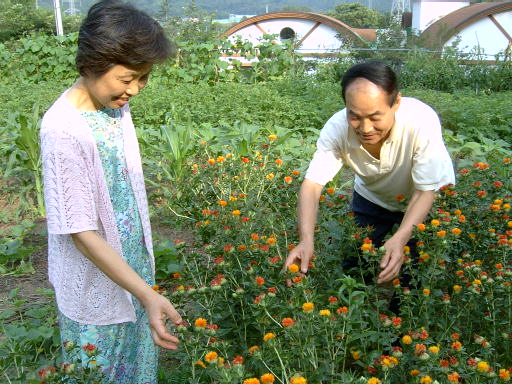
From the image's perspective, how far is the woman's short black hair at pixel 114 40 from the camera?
1.79 meters

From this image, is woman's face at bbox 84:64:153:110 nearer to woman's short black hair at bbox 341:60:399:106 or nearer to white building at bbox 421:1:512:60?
woman's short black hair at bbox 341:60:399:106

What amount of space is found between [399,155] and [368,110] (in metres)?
0.36

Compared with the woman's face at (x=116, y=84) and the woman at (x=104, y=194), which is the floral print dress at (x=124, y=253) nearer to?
the woman at (x=104, y=194)

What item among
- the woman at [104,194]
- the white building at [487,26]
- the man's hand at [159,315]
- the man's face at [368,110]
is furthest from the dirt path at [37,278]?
the white building at [487,26]

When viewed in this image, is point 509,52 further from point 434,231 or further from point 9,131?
point 434,231

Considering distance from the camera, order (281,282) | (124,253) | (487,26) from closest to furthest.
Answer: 1. (124,253)
2. (281,282)
3. (487,26)

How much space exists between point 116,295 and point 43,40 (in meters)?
10.2

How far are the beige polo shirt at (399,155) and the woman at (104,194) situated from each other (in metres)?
0.79

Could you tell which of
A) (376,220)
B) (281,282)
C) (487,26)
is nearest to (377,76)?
(281,282)

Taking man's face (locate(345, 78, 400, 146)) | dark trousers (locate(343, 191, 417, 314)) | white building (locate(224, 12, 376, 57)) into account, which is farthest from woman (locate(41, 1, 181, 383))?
white building (locate(224, 12, 376, 57))

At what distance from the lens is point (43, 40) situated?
37.3ft

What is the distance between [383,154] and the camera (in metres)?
2.59

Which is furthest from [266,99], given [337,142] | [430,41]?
[430,41]

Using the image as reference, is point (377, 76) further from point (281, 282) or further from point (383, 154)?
point (281, 282)
